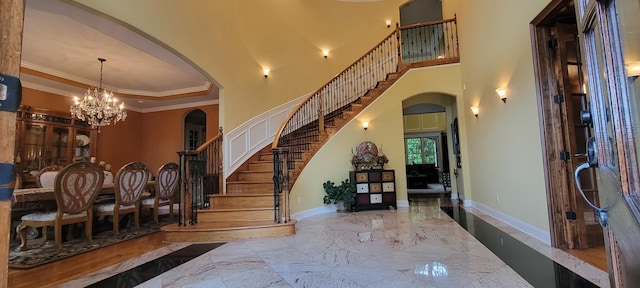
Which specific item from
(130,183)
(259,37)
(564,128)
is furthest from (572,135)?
(130,183)

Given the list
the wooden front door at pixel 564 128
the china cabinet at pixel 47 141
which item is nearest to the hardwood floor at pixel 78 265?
the china cabinet at pixel 47 141

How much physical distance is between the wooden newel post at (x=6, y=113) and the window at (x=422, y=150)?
12837 millimetres

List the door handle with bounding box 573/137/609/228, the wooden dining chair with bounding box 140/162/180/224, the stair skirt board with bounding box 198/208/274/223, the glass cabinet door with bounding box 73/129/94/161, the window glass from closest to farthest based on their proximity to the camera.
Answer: the window glass → the door handle with bounding box 573/137/609/228 → the stair skirt board with bounding box 198/208/274/223 → the wooden dining chair with bounding box 140/162/180/224 → the glass cabinet door with bounding box 73/129/94/161

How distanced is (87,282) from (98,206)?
85.2 inches

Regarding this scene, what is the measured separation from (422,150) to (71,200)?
12.3m

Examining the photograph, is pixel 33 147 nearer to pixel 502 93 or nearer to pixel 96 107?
pixel 96 107

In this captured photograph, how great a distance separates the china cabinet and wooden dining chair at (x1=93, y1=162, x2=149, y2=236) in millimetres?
2459

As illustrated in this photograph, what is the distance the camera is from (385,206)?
5.77m

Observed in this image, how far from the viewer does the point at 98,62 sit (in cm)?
501

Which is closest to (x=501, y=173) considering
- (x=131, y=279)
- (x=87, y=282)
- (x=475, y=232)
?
(x=475, y=232)

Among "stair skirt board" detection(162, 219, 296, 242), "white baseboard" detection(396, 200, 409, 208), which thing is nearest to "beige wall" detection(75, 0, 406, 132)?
"stair skirt board" detection(162, 219, 296, 242)

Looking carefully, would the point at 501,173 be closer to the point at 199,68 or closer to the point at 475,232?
the point at 475,232

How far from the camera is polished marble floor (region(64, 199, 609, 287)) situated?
225 centimetres

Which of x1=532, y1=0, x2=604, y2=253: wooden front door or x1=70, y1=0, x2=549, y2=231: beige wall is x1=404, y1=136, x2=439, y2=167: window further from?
x1=532, y1=0, x2=604, y2=253: wooden front door
